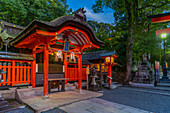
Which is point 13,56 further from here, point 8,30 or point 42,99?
point 8,30

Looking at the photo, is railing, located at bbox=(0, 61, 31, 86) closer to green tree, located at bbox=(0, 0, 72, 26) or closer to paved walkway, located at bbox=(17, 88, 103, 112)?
paved walkway, located at bbox=(17, 88, 103, 112)

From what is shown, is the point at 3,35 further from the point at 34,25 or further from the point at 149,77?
the point at 149,77

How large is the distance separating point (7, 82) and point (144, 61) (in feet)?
53.0

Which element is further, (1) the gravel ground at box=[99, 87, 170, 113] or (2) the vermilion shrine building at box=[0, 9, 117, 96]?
(2) the vermilion shrine building at box=[0, 9, 117, 96]

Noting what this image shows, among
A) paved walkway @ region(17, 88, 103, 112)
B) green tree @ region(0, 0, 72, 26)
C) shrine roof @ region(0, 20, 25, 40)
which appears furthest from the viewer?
green tree @ region(0, 0, 72, 26)

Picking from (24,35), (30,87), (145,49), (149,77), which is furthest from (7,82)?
(145,49)

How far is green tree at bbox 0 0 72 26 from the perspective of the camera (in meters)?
11.9

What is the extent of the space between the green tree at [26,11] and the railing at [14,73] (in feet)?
28.5

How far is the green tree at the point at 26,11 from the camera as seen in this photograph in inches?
467

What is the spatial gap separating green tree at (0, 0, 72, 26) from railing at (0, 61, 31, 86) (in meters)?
8.69

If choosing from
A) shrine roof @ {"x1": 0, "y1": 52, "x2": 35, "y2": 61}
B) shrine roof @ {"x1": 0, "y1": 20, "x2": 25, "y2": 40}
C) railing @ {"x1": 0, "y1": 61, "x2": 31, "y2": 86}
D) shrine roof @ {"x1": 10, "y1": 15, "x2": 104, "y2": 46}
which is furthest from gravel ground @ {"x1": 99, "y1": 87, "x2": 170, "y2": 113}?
shrine roof @ {"x1": 0, "y1": 20, "x2": 25, "y2": 40}

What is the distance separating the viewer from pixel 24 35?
217 inches

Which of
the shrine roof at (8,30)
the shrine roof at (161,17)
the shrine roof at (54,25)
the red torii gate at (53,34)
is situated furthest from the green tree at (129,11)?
the shrine roof at (8,30)

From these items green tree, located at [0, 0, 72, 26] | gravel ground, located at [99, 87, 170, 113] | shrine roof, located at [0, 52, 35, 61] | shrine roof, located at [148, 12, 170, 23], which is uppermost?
green tree, located at [0, 0, 72, 26]
